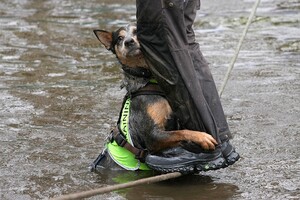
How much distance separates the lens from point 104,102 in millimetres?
8117

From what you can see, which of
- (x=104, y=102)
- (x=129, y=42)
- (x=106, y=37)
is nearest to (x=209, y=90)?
(x=129, y=42)

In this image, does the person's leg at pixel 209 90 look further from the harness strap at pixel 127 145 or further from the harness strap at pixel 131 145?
the harness strap at pixel 127 145

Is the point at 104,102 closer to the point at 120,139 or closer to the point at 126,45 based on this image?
the point at 120,139

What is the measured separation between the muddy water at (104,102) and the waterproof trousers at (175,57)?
576 mm

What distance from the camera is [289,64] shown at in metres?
9.53

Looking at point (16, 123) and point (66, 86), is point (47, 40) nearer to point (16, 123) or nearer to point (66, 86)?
point (66, 86)

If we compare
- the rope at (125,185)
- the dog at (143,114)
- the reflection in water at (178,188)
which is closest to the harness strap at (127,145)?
the dog at (143,114)

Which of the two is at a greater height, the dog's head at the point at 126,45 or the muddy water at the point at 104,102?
the dog's head at the point at 126,45

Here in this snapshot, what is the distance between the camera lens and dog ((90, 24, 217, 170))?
5.34 meters

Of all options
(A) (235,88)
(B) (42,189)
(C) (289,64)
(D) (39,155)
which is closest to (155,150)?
(B) (42,189)

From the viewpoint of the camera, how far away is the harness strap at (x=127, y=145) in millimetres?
5652

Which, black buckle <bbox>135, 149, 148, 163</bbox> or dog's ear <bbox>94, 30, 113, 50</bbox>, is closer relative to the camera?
black buckle <bbox>135, 149, 148, 163</bbox>

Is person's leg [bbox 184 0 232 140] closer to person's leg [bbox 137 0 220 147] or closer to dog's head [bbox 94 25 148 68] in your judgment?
person's leg [bbox 137 0 220 147]

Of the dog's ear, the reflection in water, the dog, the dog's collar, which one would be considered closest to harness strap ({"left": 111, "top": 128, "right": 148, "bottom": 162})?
the dog
